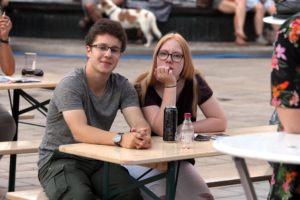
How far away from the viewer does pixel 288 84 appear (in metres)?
4.10

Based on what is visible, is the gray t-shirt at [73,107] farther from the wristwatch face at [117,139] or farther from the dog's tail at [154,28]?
the dog's tail at [154,28]

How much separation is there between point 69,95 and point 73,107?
0.30 ft

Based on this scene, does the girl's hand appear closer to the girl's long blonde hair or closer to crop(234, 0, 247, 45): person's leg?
the girl's long blonde hair

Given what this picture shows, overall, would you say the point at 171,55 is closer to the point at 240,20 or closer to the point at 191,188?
the point at 191,188

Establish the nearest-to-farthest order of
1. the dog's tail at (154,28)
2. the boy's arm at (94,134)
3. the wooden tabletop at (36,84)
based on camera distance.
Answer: the boy's arm at (94,134), the wooden tabletop at (36,84), the dog's tail at (154,28)

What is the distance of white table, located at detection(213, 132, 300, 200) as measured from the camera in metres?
3.76

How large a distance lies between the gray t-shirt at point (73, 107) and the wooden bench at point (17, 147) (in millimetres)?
922

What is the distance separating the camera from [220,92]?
45.8 feet

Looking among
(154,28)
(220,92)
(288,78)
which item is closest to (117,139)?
(288,78)

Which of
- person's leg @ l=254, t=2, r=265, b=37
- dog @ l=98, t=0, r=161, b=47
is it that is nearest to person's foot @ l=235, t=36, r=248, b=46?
person's leg @ l=254, t=2, r=265, b=37

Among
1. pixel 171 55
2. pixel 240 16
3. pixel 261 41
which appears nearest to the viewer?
pixel 171 55

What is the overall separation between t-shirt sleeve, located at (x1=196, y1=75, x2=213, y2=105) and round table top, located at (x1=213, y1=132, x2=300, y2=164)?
2.26 metres

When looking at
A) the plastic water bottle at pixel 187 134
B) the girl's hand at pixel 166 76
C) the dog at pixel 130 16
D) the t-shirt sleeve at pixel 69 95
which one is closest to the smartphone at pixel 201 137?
the plastic water bottle at pixel 187 134

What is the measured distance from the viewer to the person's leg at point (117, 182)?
571 centimetres
